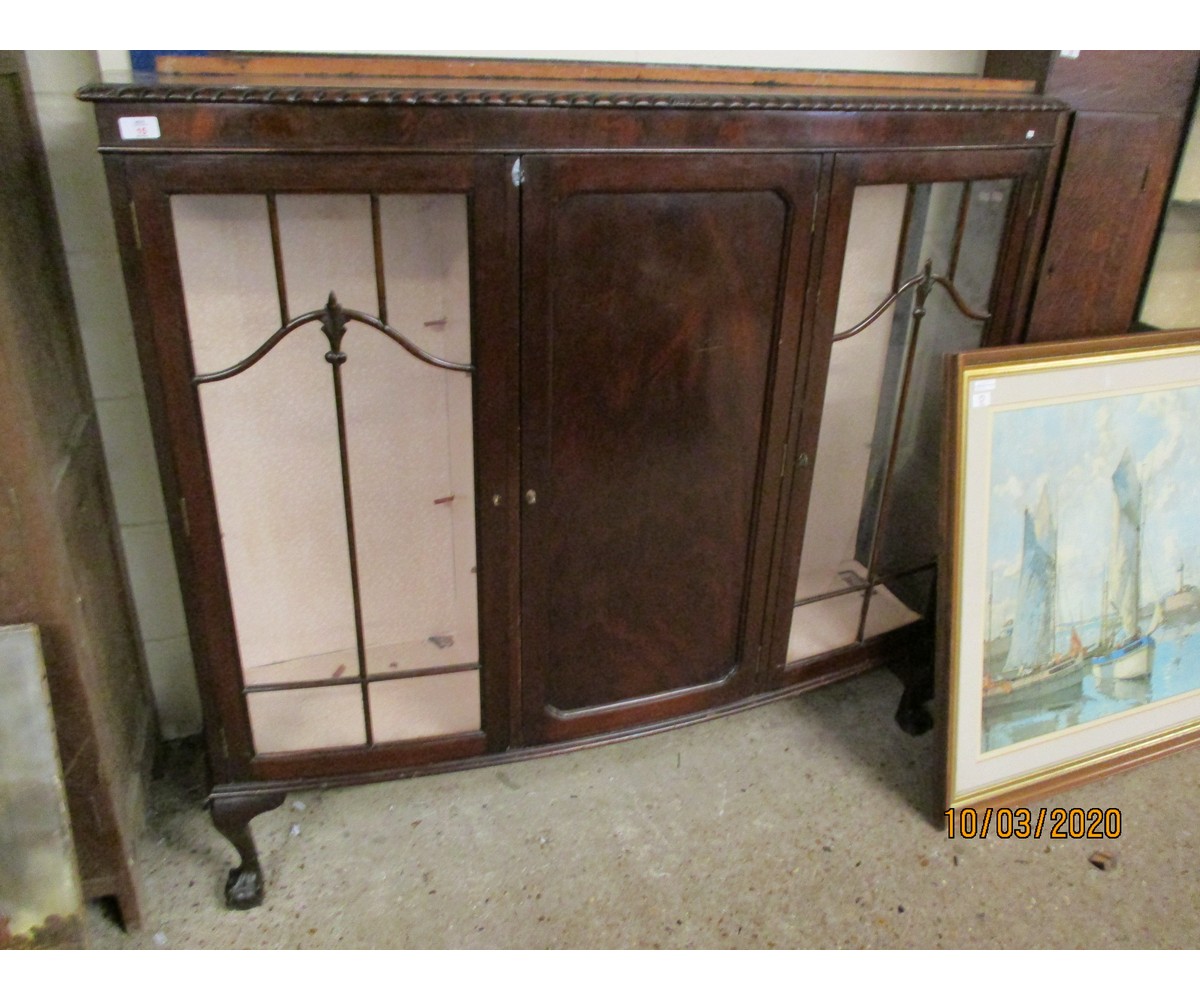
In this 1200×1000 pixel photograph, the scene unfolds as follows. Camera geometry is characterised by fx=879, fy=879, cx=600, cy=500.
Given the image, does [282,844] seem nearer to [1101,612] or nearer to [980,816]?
[980,816]

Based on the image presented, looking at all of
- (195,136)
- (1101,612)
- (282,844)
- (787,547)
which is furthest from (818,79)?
(282,844)

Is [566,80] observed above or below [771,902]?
above

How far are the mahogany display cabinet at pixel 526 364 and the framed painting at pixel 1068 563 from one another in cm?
14

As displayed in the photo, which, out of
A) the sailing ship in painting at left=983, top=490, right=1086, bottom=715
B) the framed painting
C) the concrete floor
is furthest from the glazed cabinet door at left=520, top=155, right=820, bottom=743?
the sailing ship in painting at left=983, top=490, right=1086, bottom=715

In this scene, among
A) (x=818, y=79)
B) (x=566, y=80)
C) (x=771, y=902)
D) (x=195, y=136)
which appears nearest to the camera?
(x=195, y=136)

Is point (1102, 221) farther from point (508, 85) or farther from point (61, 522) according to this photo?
point (61, 522)

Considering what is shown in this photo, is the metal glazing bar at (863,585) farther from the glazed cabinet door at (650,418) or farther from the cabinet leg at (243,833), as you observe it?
the cabinet leg at (243,833)

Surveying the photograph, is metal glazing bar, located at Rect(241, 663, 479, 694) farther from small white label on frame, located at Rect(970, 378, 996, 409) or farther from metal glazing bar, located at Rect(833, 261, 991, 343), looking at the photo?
small white label on frame, located at Rect(970, 378, 996, 409)

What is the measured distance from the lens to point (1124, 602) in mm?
1566

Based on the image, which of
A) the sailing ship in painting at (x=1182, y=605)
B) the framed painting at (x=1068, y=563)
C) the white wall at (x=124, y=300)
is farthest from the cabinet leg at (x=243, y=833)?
the sailing ship in painting at (x=1182, y=605)

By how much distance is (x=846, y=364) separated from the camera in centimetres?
137

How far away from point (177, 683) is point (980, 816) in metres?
1.43

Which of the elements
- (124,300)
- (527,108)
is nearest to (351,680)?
(124,300)

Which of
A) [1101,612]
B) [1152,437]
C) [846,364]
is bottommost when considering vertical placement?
[1101,612]
